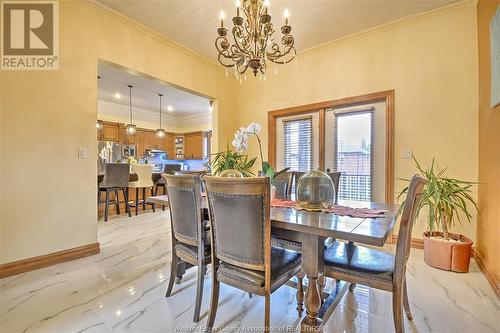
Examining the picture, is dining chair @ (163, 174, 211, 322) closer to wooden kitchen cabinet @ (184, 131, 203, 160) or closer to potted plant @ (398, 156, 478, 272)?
potted plant @ (398, 156, 478, 272)

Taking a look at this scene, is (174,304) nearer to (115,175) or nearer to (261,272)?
(261,272)

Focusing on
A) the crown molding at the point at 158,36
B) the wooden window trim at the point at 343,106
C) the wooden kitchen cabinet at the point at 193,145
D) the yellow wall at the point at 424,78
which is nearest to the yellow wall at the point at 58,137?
the crown molding at the point at 158,36

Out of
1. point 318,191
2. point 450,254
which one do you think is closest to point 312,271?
point 318,191

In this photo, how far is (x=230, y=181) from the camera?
1.19 m

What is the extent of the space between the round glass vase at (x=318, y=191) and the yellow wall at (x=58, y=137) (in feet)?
7.76

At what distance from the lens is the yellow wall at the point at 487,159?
1.94 metres

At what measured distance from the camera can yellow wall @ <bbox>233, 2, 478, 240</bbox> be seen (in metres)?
2.54

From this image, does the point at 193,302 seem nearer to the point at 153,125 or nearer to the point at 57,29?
the point at 57,29

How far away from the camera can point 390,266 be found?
1329 mm

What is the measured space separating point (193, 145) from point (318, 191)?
21.8 feet

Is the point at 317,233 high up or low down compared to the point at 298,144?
down

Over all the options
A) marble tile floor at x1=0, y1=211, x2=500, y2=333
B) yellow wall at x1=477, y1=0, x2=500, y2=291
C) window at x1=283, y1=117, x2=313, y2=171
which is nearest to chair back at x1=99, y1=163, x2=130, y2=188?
marble tile floor at x1=0, y1=211, x2=500, y2=333

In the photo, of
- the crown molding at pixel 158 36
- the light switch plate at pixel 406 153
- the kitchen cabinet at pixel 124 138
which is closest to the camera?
the crown molding at pixel 158 36

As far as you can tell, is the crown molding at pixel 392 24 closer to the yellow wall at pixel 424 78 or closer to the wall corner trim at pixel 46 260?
the yellow wall at pixel 424 78
